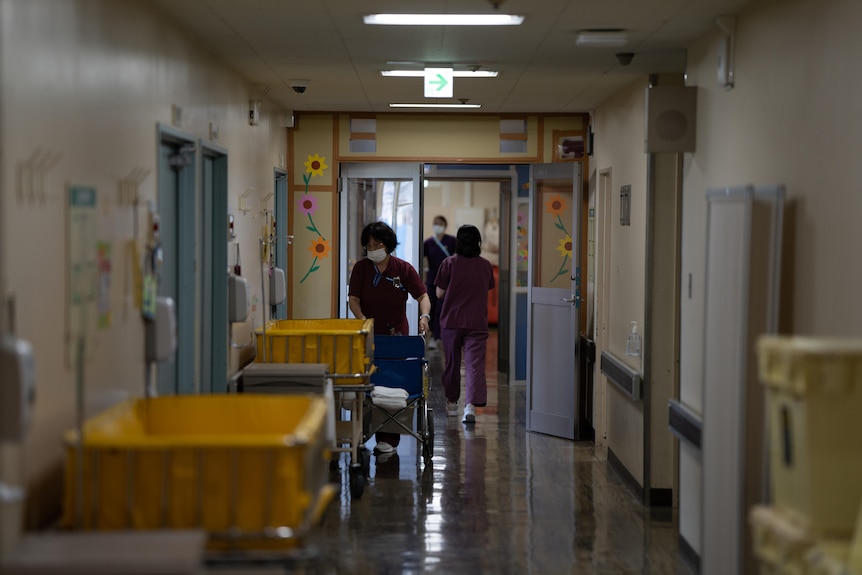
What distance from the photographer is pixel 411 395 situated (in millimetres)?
7324

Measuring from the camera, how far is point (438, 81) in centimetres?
669

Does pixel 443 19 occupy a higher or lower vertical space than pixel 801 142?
higher

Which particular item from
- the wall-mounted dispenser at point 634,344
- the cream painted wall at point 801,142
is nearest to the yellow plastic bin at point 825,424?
the cream painted wall at point 801,142

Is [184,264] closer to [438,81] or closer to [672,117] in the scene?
[438,81]

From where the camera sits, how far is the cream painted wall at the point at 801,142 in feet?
12.1

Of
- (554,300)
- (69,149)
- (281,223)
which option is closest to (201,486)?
(69,149)

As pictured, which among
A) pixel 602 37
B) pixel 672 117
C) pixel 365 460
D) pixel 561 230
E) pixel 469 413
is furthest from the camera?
pixel 469 413

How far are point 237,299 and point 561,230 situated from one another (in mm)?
3536

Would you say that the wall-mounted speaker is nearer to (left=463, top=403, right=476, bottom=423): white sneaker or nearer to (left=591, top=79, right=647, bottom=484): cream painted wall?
(left=591, top=79, right=647, bottom=484): cream painted wall

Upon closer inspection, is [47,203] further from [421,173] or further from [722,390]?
[421,173]

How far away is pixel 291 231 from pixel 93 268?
5703 mm

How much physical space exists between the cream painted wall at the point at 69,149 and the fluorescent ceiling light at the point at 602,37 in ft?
6.56

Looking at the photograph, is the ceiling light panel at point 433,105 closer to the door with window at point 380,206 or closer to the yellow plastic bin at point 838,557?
the door with window at point 380,206

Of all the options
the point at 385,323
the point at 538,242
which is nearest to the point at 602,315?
the point at 538,242
